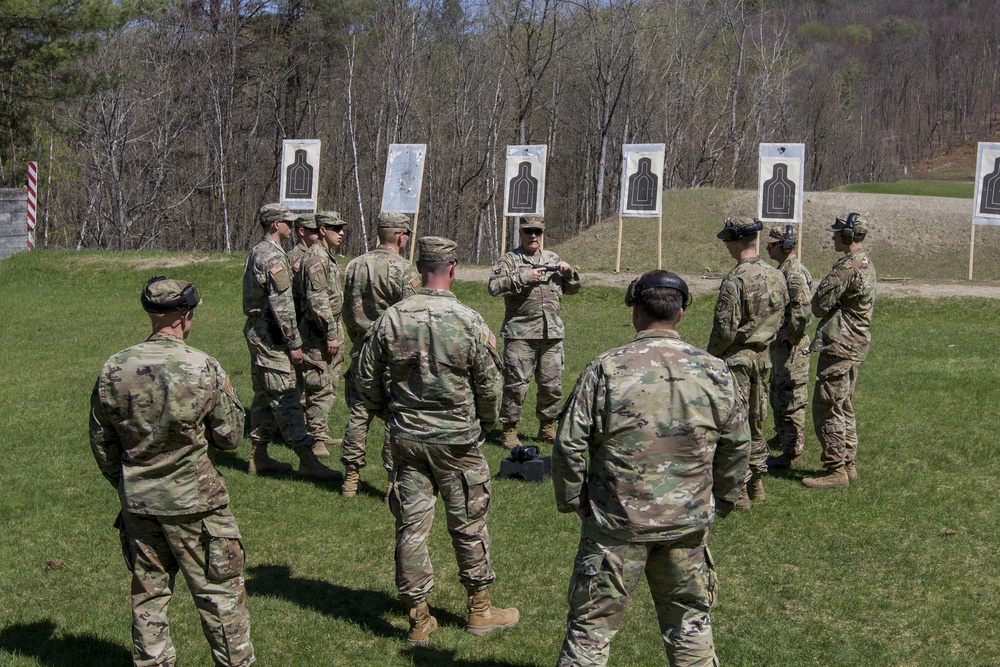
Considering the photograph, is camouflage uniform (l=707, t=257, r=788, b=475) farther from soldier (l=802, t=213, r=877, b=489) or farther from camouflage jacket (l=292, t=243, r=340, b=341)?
camouflage jacket (l=292, t=243, r=340, b=341)

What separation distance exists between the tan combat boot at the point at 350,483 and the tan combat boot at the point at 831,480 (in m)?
4.08

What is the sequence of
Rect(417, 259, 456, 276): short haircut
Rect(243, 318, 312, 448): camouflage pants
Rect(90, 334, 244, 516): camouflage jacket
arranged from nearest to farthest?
1. Rect(90, 334, 244, 516): camouflage jacket
2. Rect(417, 259, 456, 276): short haircut
3. Rect(243, 318, 312, 448): camouflage pants

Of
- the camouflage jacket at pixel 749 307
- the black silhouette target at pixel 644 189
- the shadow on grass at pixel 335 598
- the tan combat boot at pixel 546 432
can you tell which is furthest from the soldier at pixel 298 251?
the black silhouette target at pixel 644 189

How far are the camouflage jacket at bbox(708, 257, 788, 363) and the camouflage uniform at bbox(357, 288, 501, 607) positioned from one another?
2.51 m

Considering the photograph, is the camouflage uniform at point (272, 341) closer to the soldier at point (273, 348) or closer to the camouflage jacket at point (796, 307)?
the soldier at point (273, 348)

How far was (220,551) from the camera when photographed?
14.9ft

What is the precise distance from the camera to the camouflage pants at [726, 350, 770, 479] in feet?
24.1

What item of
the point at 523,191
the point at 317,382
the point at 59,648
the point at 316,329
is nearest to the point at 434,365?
the point at 59,648

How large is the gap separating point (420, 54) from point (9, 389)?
34223 millimetres

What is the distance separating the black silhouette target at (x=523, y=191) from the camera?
2206cm

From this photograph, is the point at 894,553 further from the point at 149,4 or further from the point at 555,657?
the point at 149,4

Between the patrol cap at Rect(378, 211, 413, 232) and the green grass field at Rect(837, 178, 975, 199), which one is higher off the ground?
the green grass field at Rect(837, 178, 975, 199)

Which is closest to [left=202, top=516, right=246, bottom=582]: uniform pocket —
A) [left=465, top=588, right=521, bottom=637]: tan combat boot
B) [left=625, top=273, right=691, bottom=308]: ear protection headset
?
[left=465, top=588, right=521, bottom=637]: tan combat boot

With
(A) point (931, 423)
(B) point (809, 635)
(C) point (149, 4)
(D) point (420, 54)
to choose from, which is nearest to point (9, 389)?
(B) point (809, 635)
